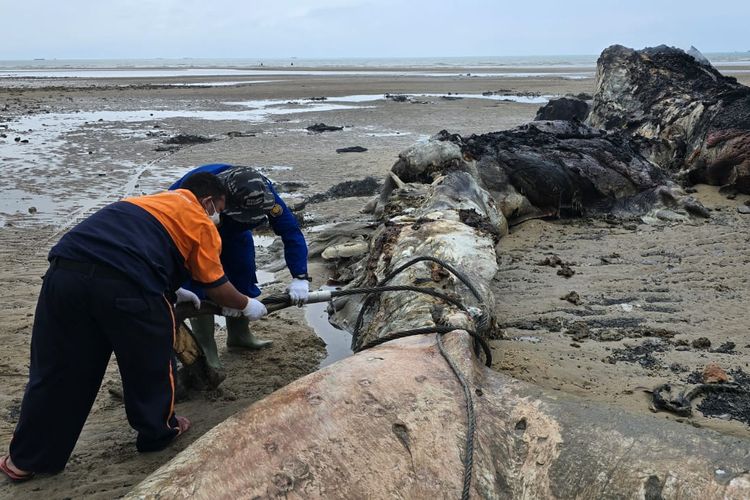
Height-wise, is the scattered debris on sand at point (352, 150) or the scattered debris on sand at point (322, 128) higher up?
the scattered debris on sand at point (322, 128)

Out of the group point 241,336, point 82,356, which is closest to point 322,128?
point 241,336

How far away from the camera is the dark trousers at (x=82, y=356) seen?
2.86m

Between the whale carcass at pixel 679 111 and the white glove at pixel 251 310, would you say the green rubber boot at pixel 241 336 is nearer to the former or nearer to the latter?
the white glove at pixel 251 310

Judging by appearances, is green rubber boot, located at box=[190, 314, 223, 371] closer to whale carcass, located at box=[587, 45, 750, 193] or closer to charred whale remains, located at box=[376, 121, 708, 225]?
charred whale remains, located at box=[376, 121, 708, 225]

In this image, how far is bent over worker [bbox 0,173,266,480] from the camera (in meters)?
2.86

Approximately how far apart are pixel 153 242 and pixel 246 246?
4.96 feet

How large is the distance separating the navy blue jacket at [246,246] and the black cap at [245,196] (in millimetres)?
123

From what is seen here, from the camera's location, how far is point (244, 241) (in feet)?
14.6

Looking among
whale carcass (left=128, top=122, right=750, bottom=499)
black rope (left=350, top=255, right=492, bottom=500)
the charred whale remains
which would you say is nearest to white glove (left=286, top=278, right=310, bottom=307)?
black rope (left=350, top=255, right=492, bottom=500)

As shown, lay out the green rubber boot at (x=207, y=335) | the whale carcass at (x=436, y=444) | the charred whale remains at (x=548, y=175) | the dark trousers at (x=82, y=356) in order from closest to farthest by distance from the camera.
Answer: the whale carcass at (x=436, y=444), the dark trousers at (x=82, y=356), the green rubber boot at (x=207, y=335), the charred whale remains at (x=548, y=175)

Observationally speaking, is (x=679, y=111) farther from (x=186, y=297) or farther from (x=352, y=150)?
(x=186, y=297)

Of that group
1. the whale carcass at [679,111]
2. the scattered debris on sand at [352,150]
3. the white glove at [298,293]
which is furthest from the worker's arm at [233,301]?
the scattered debris on sand at [352,150]

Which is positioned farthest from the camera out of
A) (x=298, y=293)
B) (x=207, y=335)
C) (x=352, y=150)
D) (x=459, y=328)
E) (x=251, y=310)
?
(x=352, y=150)

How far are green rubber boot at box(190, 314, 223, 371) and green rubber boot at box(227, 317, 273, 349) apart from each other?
30 centimetres
